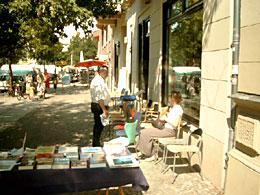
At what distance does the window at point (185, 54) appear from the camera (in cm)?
600

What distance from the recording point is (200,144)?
5102 millimetres

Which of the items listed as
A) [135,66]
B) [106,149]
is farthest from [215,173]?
[135,66]

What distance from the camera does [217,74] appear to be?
4.64m

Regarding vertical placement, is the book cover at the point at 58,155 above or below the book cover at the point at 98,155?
above

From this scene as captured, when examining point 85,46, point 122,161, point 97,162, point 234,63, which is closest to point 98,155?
point 97,162

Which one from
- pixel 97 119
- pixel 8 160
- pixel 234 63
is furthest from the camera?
pixel 97 119

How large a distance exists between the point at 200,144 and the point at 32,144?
13.1ft

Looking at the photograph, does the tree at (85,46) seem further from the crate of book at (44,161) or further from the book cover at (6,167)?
the book cover at (6,167)

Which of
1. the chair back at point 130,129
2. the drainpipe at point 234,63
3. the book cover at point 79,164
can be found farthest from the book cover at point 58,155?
the drainpipe at point 234,63

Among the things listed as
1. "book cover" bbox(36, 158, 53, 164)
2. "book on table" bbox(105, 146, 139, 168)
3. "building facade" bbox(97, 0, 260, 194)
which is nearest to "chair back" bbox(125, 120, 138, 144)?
"building facade" bbox(97, 0, 260, 194)

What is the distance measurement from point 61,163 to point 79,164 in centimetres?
19

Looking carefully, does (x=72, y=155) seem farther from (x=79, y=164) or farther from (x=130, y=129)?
(x=130, y=129)

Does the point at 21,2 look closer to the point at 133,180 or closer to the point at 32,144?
the point at 32,144

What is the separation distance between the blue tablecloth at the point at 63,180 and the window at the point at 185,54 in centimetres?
294
